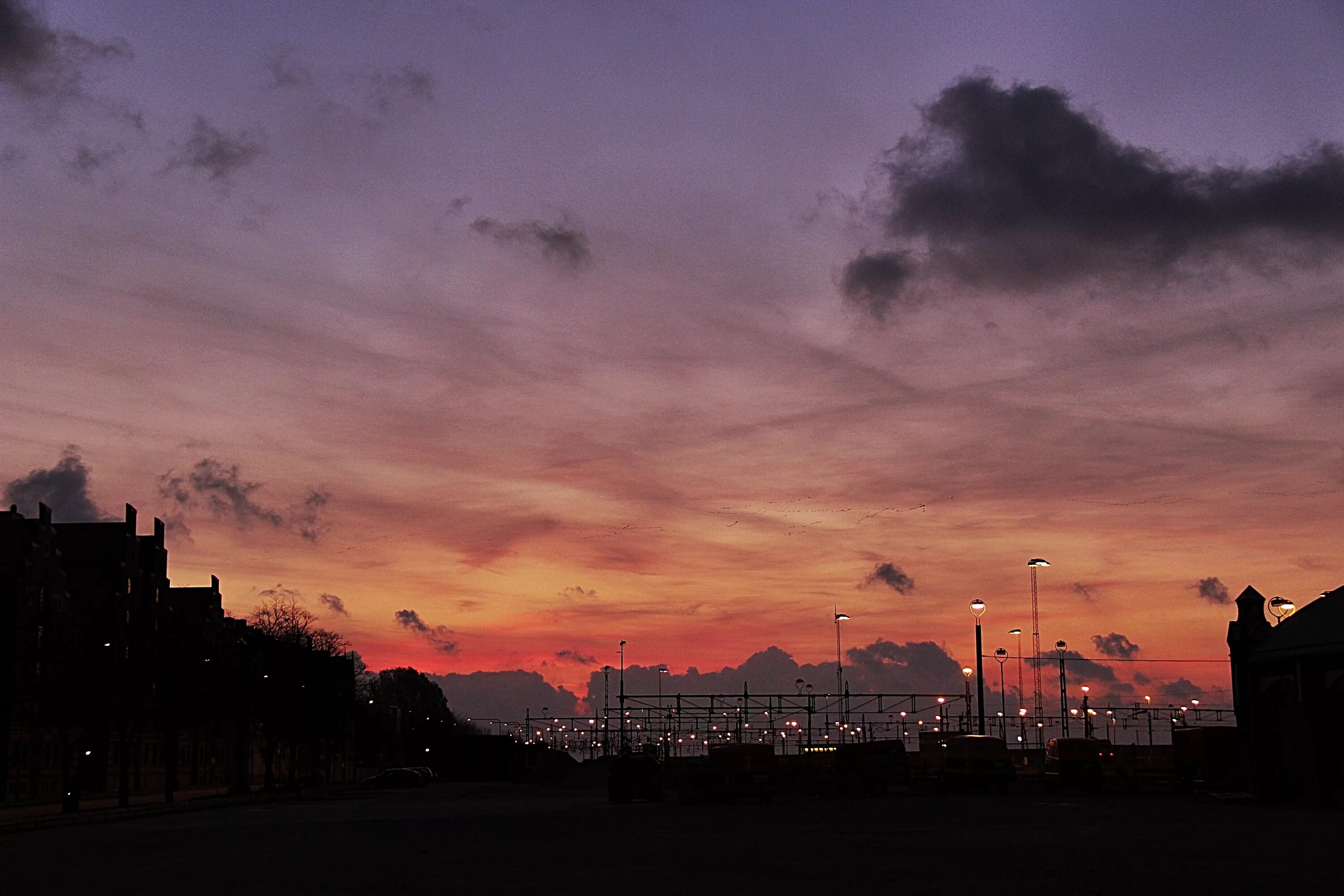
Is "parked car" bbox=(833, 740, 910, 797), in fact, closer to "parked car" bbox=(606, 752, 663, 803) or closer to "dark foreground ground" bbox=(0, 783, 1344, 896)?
"parked car" bbox=(606, 752, 663, 803)

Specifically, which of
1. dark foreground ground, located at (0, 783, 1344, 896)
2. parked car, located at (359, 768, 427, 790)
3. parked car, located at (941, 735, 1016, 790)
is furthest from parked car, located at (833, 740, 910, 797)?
parked car, located at (359, 768, 427, 790)

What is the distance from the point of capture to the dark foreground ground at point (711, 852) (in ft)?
73.8

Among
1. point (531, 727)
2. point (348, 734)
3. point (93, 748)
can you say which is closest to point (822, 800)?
point (93, 748)

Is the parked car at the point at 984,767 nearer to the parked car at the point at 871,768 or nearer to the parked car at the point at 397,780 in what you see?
the parked car at the point at 871,768

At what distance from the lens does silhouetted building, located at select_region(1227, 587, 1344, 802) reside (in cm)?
4888

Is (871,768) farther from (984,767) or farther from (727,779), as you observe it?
(727,779)

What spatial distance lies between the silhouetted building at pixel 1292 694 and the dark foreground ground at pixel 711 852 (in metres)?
4.01

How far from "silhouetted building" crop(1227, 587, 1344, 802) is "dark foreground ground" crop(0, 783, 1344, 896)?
13.2 feet

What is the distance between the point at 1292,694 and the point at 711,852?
33.3 metres

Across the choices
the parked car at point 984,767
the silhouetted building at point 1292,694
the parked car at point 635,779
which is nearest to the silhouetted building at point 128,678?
the parked car at point 635,779

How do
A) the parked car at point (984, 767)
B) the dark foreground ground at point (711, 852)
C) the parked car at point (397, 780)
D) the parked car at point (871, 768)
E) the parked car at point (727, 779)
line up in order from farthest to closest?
the parked car at point (397, 780), the parked car at point (871, 768), the parked car at point (984, 767), the parked car at point (727, 779), the dark foreground ground at point (711, 852)

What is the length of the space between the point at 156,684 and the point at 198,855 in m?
48.4

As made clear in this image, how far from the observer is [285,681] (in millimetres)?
90938

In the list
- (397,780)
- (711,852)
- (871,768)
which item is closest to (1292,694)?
(871,768)
